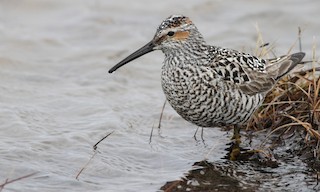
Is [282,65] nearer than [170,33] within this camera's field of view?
No

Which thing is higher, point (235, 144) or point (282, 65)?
point (282, 65)

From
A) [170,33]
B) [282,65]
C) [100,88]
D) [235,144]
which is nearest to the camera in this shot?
[170,33]

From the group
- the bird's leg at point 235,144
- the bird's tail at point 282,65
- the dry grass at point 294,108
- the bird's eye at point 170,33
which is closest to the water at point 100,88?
the bird's leg at point 235,144

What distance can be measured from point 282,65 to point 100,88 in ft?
9.43

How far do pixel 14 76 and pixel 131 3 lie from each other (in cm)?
364

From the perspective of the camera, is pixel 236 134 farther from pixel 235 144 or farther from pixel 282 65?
pixel 282 65

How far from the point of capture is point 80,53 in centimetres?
1113

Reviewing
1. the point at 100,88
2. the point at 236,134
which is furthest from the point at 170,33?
the point at 100,88

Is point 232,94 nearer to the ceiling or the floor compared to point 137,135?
nearer to the ceiling

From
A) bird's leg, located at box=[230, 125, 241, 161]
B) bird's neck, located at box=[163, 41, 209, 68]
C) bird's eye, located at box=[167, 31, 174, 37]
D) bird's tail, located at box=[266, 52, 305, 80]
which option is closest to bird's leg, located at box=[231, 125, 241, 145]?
bird's leg, located at box=[230, 125, 241, 161]

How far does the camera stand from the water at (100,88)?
7.30 m

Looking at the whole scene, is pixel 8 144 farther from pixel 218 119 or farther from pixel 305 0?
pixel 305 0

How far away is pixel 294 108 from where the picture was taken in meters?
7.70

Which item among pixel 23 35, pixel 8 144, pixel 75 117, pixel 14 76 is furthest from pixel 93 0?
pixel 8 144
